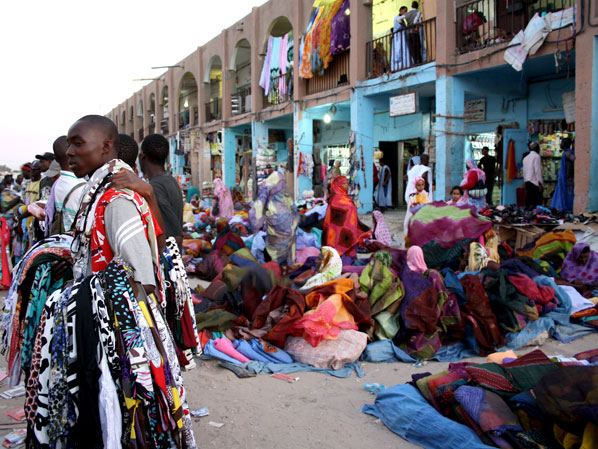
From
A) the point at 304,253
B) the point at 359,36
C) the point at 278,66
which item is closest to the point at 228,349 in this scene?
the point at 304,253

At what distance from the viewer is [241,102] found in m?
20.2

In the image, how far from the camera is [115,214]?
1763 mm

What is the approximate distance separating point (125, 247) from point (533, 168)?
1044 cm

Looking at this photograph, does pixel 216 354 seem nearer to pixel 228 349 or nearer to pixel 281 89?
pixel 228 349

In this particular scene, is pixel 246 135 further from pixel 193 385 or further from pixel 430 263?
pixel 193 385

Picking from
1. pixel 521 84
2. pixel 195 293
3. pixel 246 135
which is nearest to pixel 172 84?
pixel 246 135

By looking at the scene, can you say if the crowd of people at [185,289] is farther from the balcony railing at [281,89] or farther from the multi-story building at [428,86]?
the balcony railing at [281,89]

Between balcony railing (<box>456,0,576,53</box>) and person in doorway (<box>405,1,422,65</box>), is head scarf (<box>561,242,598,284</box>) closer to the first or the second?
balcony railing (<box>456,0,576,53</box>)

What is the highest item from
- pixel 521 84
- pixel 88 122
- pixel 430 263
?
pixel 521 84

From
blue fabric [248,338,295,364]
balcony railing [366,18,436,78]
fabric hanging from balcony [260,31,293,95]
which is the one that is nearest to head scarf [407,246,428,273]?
Result: blue fabric [248,338,295,364]

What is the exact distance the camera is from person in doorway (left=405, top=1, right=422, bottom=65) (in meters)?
11.7

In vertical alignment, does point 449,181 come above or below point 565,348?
above

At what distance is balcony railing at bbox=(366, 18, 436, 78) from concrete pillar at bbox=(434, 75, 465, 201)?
3.14ft

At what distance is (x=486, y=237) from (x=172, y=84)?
77.6 ft
